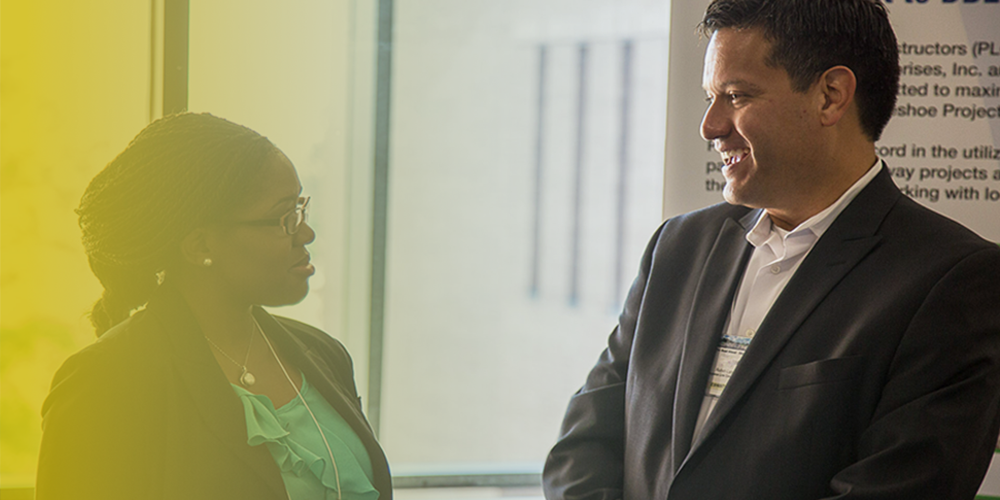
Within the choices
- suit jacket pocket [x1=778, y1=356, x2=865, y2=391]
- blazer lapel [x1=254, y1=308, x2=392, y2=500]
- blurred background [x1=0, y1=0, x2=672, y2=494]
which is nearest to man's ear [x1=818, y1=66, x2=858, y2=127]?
suit jacket pocket [x1=778, y1=356, x2=865, y2=391]

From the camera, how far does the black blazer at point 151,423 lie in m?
1.29

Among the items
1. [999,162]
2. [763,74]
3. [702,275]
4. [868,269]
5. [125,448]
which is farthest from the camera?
[999,162]

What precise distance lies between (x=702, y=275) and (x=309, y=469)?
0.95 meters

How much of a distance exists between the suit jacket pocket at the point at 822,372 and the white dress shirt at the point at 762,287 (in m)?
0.11

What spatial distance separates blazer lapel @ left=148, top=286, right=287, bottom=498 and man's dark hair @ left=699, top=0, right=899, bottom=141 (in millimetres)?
1320

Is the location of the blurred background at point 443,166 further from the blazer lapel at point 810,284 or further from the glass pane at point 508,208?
the blazer lapel at point 810,284

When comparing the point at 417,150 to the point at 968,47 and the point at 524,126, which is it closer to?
the point at 524,126

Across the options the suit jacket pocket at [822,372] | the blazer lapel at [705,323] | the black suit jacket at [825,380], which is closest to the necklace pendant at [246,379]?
the black suit jacket at [825,380]

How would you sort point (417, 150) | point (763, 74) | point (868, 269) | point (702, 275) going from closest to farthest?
point (868, 269)
point (763, 74)
point (702, 275)
point (417, 150)

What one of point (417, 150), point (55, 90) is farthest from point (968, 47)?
point (55, 90)

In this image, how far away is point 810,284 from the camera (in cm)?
147

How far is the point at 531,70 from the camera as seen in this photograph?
10.6ft

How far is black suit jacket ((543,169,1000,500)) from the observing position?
1.30 metres

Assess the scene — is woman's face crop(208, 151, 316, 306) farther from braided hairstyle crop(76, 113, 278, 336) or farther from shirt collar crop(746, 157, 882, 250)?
shirt collar crop(746, 157, 882, 250)
